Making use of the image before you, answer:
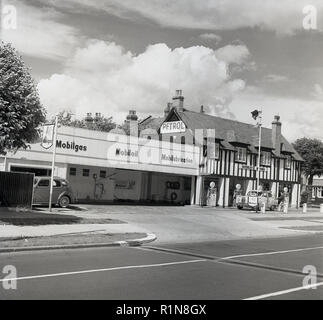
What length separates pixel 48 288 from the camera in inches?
323

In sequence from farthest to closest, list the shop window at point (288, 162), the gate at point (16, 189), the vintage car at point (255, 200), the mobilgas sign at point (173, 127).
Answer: the shop window at point (288, 162) < the mobilgas sign at point (173, 127) < the vintage car at point (255, 200) < the gate at point (16, 189)

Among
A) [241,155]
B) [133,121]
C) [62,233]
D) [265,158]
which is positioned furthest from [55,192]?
[265,158]

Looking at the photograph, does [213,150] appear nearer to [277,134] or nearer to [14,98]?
[277,134]

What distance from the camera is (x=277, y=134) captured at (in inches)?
2012

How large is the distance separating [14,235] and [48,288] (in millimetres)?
7084

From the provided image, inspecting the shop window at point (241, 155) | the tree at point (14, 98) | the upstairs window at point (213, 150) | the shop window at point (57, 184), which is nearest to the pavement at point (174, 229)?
the shop window at point (57, 184)

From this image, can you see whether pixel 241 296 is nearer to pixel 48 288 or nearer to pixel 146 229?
pixel 48 288

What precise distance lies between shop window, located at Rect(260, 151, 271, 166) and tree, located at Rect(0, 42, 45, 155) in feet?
108

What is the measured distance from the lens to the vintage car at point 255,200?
38.2m

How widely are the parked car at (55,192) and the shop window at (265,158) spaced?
24481 mm

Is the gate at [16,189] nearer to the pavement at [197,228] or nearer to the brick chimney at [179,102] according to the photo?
the pavement at [197,228]
